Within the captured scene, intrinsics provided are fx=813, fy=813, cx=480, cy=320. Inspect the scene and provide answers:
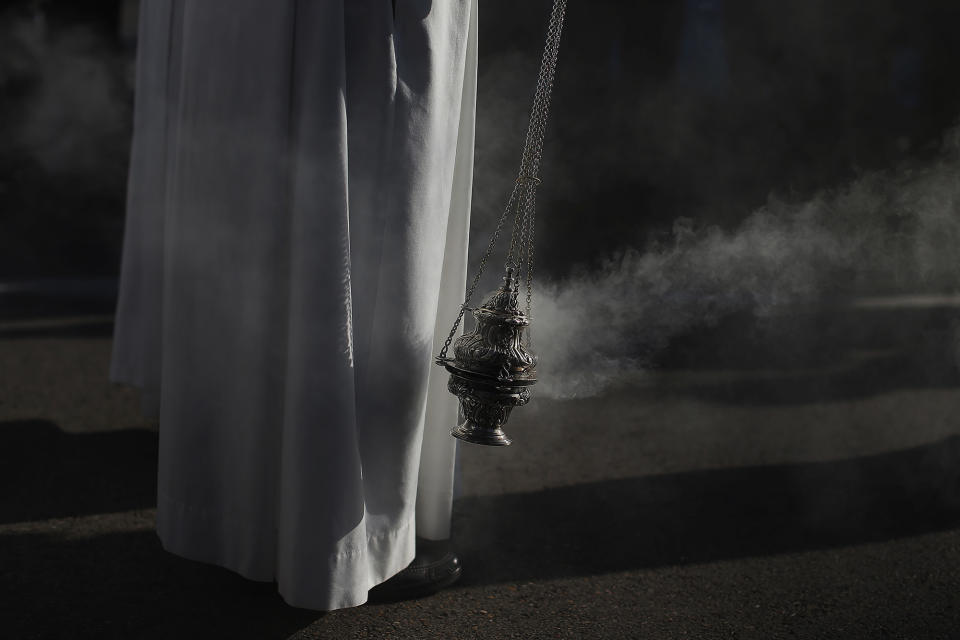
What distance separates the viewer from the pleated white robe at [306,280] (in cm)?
160

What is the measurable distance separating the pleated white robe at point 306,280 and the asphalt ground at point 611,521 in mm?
257

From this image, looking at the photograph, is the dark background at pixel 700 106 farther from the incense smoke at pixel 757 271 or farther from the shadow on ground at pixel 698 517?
the shadow on ground at pixel 698 517

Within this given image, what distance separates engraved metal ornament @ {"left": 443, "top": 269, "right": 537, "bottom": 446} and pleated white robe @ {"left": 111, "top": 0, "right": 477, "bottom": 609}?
0.34 feet

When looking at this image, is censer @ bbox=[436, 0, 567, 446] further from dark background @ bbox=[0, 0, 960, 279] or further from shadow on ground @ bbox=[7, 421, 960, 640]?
dark background @ bbox=[0, 0, 960, 279]

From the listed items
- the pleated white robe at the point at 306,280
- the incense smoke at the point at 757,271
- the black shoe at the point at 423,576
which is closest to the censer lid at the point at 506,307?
the pleated white robe at the point at 306,280

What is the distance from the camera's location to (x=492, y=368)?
181cm

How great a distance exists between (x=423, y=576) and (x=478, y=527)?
438 millimetres

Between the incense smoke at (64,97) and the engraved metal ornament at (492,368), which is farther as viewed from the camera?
the incense smoke at (64,97)

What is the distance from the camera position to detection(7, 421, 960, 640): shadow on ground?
1859 millimetres

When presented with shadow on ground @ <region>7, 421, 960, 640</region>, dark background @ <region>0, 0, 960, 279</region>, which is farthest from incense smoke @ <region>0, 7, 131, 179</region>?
shadow on ground @ <region>7, 421, 960, 640</region>

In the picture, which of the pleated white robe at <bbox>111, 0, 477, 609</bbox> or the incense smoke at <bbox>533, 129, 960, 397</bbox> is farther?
the incense smoke at <bbox>533, 129, 960, 397</bbox>

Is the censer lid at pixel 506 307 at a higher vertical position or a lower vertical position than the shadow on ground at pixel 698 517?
higher

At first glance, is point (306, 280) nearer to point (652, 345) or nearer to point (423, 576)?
point (423, 576)

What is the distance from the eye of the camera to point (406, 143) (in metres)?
1.70
